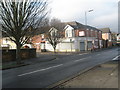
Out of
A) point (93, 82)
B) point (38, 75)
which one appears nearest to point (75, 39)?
point (38, 75)

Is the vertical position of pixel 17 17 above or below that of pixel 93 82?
above

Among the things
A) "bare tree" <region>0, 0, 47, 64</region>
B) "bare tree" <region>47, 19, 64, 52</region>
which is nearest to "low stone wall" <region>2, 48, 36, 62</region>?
"bare tree" <region>0, 0, 47, 64</region>

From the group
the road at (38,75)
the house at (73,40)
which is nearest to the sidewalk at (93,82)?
the road at (38,75)

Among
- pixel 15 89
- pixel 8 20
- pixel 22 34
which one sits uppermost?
pixel 8 20

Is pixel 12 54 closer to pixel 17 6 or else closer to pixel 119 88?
pixel 17 6

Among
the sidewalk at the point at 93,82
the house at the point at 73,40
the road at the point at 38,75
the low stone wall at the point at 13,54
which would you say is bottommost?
the road at the point at 38,75

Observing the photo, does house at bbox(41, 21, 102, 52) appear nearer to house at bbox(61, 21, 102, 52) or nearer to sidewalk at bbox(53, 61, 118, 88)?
house at bbox(61, 21, 102, 52)

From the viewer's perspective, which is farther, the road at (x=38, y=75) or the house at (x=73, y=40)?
the house at (x=73, y=40)

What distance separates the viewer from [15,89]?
23.7 ft

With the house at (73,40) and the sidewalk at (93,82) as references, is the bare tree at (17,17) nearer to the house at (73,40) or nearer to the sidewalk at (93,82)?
the sidewalk at (93,82)

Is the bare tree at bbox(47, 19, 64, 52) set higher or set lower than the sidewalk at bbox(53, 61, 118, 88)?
higher

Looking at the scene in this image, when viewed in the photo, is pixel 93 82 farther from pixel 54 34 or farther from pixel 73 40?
pixel 73 40

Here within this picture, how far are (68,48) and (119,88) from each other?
1596 inches

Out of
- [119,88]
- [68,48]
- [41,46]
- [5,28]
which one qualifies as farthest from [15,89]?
[41,46]
